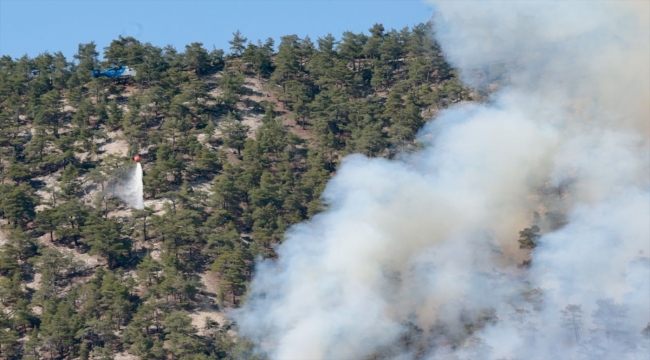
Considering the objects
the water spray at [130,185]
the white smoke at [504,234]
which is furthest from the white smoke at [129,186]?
the white smoke at [504,234]

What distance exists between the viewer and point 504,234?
212ft

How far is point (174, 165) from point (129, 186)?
474cm

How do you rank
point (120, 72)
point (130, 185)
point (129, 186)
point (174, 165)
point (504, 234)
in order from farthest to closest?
point (120, 72)
point (130, 185)
point (129, 186)
point (174, 165)
point (504, 234)

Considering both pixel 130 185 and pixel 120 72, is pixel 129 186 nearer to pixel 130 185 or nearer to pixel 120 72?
pixel 130 185

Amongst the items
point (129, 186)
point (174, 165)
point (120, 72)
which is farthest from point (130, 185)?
point (120, 72)

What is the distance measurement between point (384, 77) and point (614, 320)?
5048 cm

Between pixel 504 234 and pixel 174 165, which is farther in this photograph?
pixel 174 165

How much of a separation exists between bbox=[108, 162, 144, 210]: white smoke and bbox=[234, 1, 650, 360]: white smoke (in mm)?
16186

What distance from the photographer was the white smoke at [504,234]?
2213 inches

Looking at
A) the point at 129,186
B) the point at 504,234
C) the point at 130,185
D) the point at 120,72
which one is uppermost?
the point at 120,72

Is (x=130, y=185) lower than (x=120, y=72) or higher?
lower

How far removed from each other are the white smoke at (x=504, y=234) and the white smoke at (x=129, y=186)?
53.1 feet

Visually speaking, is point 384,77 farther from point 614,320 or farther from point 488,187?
point 614,320

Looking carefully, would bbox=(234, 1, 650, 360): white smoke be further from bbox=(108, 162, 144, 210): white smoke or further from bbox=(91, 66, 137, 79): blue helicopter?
bbox=(91, 66, 137, 79): blue helicopter
